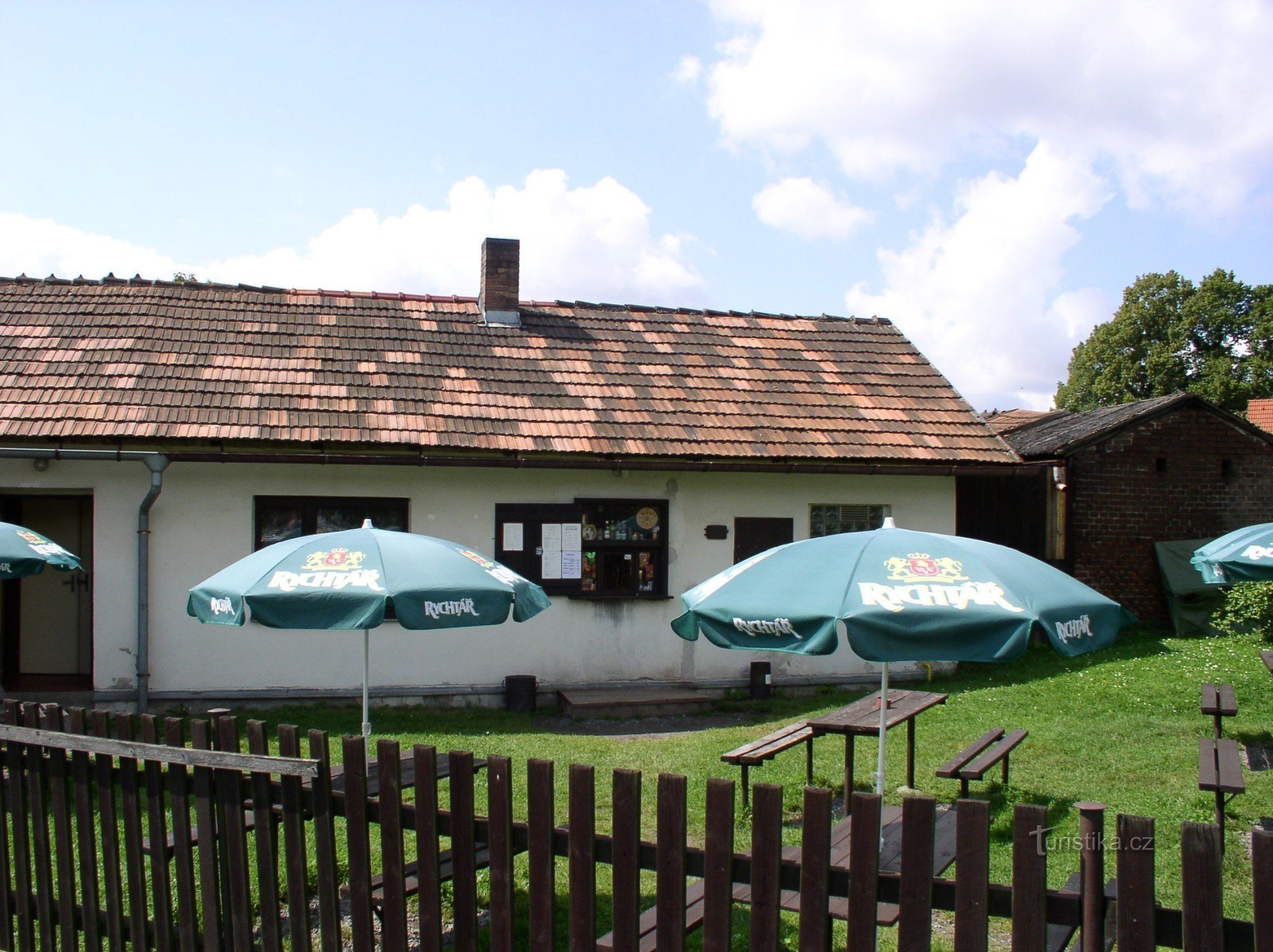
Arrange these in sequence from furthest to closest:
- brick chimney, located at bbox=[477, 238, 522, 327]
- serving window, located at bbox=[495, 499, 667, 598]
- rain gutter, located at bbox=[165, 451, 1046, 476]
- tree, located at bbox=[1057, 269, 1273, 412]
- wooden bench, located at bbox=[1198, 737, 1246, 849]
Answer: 1. tree, located at bbox=[1057, 269, 1273, 412]
2. brick chimney, located at bbox=[477, 238, 522, 327]
3. serving window, located at bbox=[495, 499, 667, 598]
4. rain gutter, located at bbox=[165, 451, 1046, 476]
5. wooden bench, located at bbox=[1198, 737, 1246, 849]

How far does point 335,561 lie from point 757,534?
649 centimetres

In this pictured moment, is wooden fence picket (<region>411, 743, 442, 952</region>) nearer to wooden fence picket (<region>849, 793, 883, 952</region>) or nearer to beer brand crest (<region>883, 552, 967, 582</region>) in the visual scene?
wooden fence picket (<region>849, 793, 883, 952</region>)

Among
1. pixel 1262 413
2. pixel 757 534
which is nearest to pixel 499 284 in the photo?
pixel 757 534

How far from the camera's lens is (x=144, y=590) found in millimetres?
9734

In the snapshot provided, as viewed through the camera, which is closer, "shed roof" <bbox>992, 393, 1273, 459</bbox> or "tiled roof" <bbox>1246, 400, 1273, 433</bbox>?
"shed roof" <bbox>992, 393, 1273, 459</bbox>

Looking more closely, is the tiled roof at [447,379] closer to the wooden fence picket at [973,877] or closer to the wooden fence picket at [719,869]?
the wooden fence picket at [719,869]

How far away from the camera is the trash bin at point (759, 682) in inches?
431

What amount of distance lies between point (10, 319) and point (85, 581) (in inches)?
126

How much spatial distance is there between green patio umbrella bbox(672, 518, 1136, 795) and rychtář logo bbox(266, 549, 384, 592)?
1.84 metres

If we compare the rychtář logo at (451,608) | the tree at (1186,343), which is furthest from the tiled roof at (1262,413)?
the rychtář logo at (451,608)

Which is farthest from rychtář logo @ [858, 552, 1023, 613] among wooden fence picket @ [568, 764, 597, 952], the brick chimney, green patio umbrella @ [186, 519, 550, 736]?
the brick chimney

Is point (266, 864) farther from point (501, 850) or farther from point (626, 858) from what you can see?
point (626, 858)

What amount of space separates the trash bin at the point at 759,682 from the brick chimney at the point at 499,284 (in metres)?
5.64

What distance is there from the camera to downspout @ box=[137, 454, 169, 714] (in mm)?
9648
